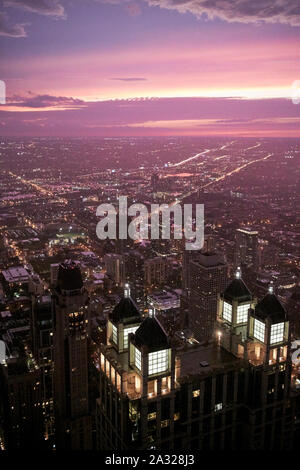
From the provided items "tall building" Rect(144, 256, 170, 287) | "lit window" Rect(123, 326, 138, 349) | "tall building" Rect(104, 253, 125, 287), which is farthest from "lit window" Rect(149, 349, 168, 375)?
"tall building" Rect(104, 253, 125, 287)

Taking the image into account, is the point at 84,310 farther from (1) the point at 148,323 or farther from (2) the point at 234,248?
(2) the point at 234,248

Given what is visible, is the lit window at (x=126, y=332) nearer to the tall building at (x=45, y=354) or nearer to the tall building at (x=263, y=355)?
the tall building at (x=263, y=355)

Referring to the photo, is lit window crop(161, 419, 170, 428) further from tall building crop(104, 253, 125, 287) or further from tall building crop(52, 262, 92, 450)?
tall building crop(104, 253, 125, 287)

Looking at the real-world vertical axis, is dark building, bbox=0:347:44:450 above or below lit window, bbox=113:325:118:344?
below

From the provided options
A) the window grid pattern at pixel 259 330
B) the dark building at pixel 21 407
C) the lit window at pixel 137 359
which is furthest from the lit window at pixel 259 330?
the dark building at pixel 21 407

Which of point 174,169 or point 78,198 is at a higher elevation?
point 174,169
